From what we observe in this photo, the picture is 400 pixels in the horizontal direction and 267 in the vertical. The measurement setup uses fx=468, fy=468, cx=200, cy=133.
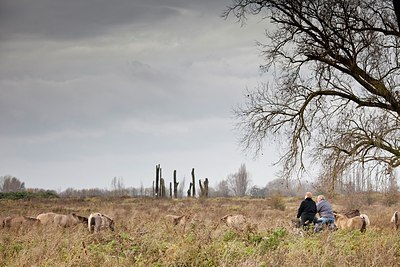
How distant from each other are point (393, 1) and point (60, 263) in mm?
10769

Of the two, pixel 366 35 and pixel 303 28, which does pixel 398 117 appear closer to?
pixel 366 35

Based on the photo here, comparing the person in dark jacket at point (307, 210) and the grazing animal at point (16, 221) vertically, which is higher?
the person in dark jacket at point (307, 210)

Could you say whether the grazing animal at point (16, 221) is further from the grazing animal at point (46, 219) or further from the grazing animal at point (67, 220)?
the grazing animal at point (67, 220)

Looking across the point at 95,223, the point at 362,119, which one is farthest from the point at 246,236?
the point at 95,223

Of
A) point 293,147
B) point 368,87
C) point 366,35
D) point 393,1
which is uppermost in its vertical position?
point 393,1

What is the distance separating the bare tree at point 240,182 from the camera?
143875 millimetres

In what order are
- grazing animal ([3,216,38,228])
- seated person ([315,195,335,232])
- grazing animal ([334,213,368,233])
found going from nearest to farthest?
seated person ([315,195,335,232]) → grazing animal ([334,213,368,233]) → grazing animal ([3,216,38,228])

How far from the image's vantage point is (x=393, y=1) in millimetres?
12625

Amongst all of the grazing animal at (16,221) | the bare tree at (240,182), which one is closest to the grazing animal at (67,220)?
the grazing animal at (16,221)

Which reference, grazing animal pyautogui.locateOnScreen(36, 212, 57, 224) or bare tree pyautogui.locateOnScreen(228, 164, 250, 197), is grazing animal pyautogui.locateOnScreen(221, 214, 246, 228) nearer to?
grazing animal pyautogui.locateOnScreen(36, 212, 57, 224)

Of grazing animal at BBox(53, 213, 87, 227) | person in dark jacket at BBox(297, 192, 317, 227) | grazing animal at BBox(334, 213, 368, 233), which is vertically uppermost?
person in dark jacket at BBox(297, 192, 317, 227)

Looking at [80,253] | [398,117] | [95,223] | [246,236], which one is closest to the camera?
[80,253]

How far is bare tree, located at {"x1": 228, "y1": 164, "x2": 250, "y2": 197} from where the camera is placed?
143875mm

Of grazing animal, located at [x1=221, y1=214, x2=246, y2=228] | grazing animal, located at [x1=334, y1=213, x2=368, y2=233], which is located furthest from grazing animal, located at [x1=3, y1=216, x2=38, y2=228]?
grazing animal, located at [x1=334, y1=213, x2=368, y2=233]
